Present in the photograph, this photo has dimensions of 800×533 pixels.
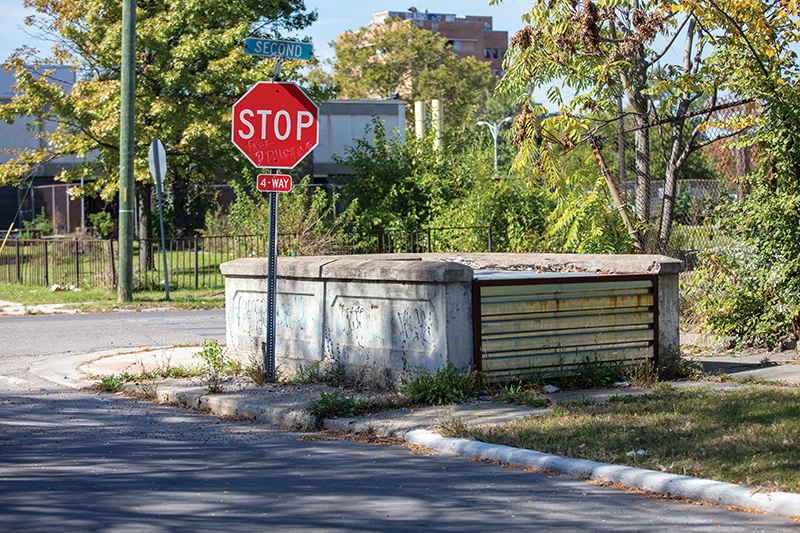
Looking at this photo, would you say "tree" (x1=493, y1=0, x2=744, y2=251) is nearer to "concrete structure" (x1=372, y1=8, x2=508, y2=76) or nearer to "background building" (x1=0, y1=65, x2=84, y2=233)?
"background building" (x1=0, y1=65, x2=84, y2=233)

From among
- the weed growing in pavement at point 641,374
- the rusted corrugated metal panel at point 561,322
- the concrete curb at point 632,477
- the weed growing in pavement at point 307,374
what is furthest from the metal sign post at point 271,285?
the weed growing in pavement at point 641,374

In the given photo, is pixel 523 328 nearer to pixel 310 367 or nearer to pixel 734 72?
pixel 310 367

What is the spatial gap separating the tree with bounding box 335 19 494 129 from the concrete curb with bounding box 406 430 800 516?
5403cm

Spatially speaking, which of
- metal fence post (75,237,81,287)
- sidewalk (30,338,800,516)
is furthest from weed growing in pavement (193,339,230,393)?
metal fence post (75,237,81,287)

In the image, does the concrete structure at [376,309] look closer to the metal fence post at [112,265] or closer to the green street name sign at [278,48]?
the green street name sign at [278,48]

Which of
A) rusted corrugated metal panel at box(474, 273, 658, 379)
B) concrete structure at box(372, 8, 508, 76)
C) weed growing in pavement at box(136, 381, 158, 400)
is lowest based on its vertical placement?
weed growing in pavement at box(136, 381, 158, 400)

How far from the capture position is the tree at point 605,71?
39.0 ft

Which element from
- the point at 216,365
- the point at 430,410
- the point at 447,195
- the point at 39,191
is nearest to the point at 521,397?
the point at 430,410

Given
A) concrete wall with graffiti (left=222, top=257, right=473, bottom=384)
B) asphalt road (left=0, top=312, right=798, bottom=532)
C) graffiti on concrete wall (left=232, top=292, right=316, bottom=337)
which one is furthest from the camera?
graffiti on concrete wall (left=232, top=292, right=316, bottom=337)

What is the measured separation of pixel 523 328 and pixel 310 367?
94.7 inches

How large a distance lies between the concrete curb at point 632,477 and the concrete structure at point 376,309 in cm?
161

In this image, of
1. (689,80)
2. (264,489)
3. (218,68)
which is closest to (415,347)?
(264,489)

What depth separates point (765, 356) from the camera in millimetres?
10141

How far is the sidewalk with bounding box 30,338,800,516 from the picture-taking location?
17.1 feet
